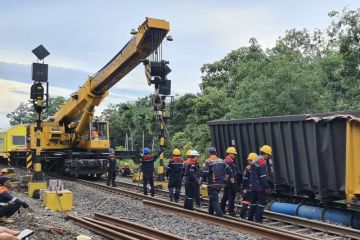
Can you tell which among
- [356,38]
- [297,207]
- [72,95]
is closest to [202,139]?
[72,95]

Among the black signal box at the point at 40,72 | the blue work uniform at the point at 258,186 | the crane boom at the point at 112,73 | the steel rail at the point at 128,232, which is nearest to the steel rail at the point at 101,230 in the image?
the steel rail at the point at 128,232

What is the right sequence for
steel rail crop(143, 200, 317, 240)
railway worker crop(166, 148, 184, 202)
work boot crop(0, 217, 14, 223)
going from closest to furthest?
steel rail crop(143, 200, 317, 240) → work boot crop(0, 217, 14, 223) → railway worker crop(166, 148, 184, 202)

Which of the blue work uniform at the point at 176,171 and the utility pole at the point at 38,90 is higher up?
the utility pole at the point at 38,90

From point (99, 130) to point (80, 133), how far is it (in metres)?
0.98

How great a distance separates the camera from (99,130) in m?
21.2

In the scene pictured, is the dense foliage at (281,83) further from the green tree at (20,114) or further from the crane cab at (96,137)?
the green tree at (20,114)

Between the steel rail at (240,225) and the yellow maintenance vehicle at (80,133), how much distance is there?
19.8 ft

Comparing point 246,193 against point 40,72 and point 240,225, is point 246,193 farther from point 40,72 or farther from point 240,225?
point 40,72

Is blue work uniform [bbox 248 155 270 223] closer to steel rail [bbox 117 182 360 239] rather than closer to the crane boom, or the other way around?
steel rail [bbox 117 182 360 239]

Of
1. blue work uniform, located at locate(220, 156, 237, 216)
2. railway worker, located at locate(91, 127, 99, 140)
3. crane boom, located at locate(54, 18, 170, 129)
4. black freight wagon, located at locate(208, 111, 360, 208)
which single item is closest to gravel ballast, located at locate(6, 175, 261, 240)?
blue work uniform, located at locate(220, 156, 237, 216)

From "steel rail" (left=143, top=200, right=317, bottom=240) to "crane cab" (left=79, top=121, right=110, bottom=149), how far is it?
27.2ft

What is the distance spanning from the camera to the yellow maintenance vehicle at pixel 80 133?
18016 millimetres

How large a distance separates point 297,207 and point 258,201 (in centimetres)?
165

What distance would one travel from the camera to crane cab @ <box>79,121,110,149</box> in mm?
20547
